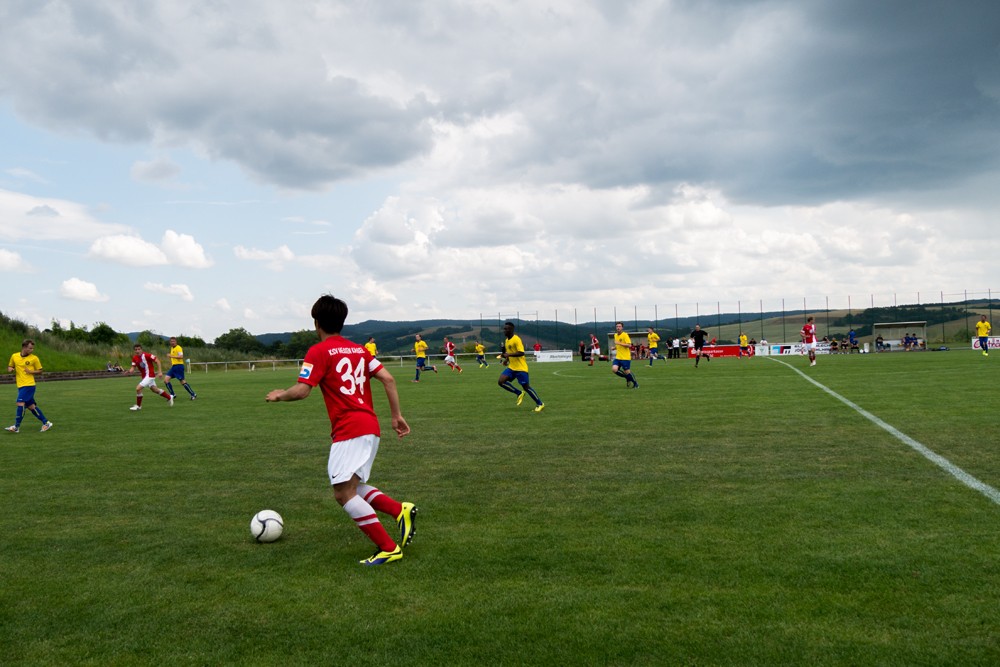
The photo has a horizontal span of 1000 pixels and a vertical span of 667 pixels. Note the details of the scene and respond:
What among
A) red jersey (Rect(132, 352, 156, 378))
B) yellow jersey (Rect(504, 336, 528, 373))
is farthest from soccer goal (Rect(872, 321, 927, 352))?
A: red jersey (Rect(132, 352, 156, 378))

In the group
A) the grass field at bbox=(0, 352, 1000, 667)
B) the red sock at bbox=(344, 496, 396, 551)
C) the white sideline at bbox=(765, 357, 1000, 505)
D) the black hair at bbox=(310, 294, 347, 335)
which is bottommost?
the grass field at bbox=(0, 352, 1000, 667)

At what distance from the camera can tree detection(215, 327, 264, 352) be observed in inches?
4664

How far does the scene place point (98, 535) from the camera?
5.69 meters

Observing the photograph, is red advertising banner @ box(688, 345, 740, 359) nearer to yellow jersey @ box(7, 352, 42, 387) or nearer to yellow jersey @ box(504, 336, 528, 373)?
yellow jersey @ box(504, 336, 528, 373)

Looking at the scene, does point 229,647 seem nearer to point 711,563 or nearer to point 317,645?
point 317,645

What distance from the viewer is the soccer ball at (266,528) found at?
5.34m

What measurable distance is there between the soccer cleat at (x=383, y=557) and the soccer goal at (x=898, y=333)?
59.5 metres

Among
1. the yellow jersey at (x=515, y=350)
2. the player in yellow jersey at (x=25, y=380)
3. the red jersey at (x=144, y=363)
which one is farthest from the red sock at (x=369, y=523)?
the red jersey at (x=144, y=363)

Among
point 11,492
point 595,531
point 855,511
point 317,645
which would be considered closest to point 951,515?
point 855,511

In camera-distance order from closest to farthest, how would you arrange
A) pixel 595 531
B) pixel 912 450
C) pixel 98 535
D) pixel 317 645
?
pixel 317 645
pixel 595 531
pixel 98 535
pixel 912 450

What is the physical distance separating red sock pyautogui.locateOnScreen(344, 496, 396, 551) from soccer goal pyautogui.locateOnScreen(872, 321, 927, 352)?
59559mm

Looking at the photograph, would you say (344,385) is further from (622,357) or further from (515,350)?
(622,357)

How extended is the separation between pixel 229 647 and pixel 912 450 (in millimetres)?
8164

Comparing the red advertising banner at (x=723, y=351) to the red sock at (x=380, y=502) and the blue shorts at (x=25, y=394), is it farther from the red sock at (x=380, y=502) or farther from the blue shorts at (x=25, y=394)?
the red sock at (x=380, y=502)
